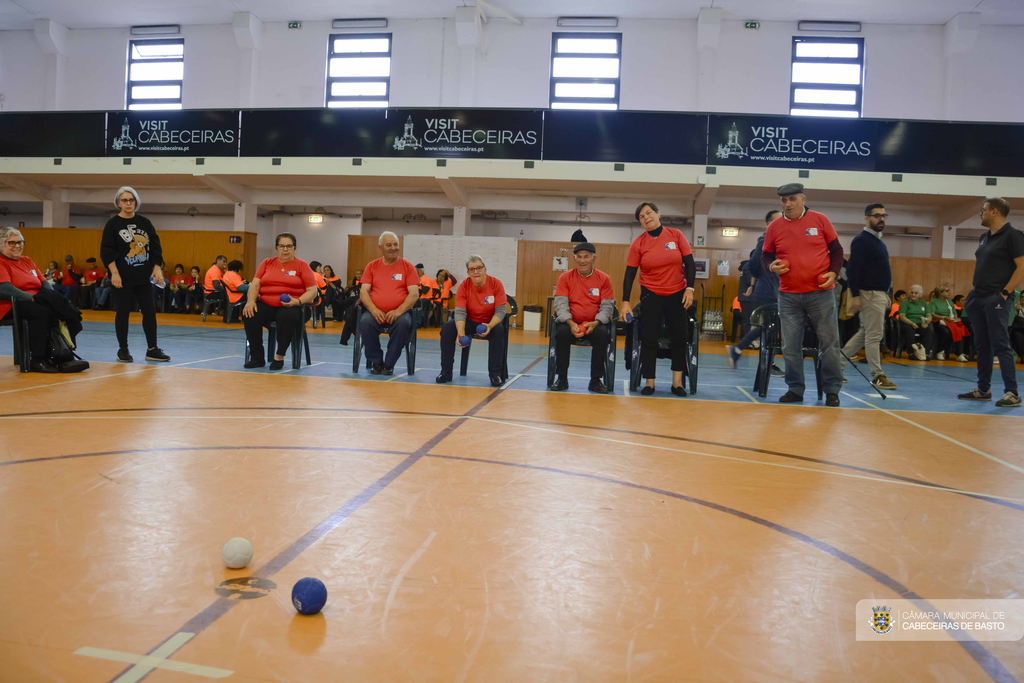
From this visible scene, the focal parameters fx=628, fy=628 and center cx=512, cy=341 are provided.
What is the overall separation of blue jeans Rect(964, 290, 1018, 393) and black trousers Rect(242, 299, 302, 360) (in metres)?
5.81

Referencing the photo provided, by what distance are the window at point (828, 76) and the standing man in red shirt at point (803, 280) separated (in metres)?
11.2

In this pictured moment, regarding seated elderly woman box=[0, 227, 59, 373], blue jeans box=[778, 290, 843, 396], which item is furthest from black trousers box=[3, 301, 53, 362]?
blue jeans box=[778, 290, 843, 396]

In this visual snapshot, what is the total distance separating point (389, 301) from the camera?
566 cm

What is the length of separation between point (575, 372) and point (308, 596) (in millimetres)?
5358

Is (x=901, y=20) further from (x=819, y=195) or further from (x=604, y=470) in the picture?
(x=604, y=470)

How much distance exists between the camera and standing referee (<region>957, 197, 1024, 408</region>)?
500 centimetres

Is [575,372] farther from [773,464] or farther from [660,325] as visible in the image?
[773,464]

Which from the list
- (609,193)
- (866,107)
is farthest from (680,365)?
(866,107)

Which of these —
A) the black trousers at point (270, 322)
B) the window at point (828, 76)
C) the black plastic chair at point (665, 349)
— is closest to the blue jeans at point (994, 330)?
the black plastic chair at point (665, 349)

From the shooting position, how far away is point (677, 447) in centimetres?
322

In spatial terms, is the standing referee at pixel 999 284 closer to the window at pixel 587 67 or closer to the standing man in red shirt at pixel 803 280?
the standing man in red shirt at pixel 803 280

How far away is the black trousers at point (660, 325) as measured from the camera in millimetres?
5000

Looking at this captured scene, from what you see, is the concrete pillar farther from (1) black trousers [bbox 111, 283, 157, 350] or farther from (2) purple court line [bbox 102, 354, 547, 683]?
(2) purple court line [bbox 102, 354, 547, 683]

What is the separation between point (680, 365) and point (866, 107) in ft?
40.6
